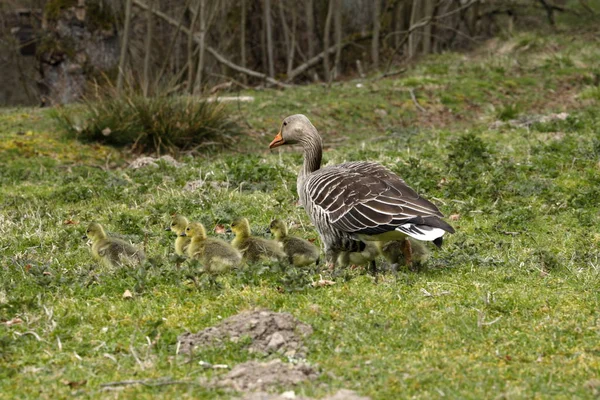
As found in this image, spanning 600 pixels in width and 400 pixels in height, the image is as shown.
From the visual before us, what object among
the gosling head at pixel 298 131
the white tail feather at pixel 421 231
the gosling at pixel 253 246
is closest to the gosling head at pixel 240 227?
the gosling at pixel 253 246

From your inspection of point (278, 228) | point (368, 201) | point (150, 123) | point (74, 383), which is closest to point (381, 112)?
point (150, 123)

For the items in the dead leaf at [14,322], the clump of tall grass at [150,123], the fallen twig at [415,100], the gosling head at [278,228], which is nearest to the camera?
the dead leaf at [14,322]

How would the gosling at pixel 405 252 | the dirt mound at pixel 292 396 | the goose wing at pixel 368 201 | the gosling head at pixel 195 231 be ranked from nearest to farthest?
the dirt mound at pixel 292 396
the goose wing at pixel 368 201
the gosling at pixel 405 252
the gosling head at pixel 195 231

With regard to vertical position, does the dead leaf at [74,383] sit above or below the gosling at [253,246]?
above

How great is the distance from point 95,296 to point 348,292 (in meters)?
1.96

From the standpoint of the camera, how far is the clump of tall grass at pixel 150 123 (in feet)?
47.9

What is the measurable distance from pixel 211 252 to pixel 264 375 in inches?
92.6

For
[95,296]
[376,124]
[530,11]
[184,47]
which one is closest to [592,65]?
[376,124]

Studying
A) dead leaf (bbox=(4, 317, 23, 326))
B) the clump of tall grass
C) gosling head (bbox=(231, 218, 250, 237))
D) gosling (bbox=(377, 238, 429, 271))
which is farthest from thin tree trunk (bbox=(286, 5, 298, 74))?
dead leaf (bbox=(4, 317, 23, 326))

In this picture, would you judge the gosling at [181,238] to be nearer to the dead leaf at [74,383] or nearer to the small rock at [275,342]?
the small rock at [275,342]

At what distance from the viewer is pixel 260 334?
18.1ft

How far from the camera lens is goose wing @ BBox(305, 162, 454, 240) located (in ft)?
22.2

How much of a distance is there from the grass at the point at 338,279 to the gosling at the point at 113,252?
0.30 m

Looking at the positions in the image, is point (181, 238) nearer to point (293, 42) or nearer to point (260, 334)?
point (260, 334)
